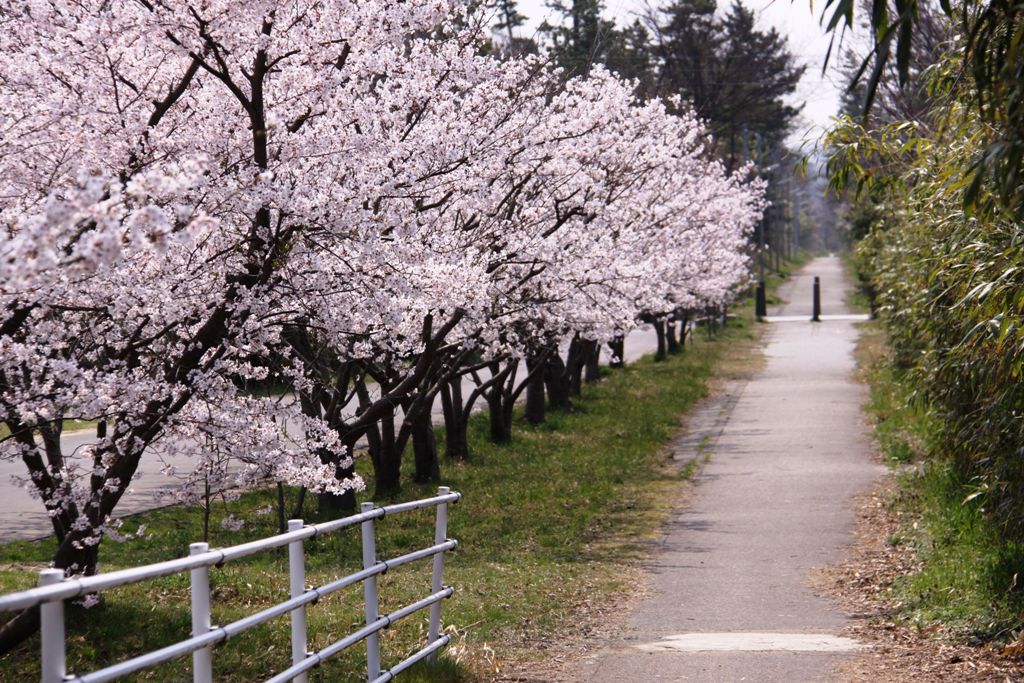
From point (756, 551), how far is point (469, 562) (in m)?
2.85

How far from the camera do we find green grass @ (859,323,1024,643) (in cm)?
849

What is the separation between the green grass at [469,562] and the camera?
8.76m

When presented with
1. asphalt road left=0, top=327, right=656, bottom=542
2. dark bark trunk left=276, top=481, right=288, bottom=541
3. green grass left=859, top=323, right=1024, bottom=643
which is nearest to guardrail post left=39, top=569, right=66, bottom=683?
asphalt road left=0, top=327, right=656, bottom=542

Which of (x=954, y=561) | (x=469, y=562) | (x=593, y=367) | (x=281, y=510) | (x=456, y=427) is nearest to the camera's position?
(x=954, y=561)

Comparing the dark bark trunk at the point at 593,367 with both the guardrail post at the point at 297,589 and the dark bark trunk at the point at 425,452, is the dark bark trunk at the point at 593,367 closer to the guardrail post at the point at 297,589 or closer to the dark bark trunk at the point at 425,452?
the dark bark trunk at the point at 425,452

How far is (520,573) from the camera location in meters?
11.5

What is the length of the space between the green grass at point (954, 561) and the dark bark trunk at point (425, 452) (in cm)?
594

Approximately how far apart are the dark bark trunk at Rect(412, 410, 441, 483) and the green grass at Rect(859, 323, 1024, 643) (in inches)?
234

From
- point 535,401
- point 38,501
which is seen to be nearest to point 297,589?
point 38,501

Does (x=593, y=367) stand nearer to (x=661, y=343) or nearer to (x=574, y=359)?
(x=574, y=359)

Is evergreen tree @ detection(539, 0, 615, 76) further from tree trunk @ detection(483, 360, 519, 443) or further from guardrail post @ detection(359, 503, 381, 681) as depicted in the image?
guardrail post @ detection(359, 503, 381, 681)

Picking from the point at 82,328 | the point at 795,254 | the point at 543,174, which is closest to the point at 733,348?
the point at 543,174

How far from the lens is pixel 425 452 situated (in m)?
16.7

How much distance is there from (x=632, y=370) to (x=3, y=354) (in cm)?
2608
